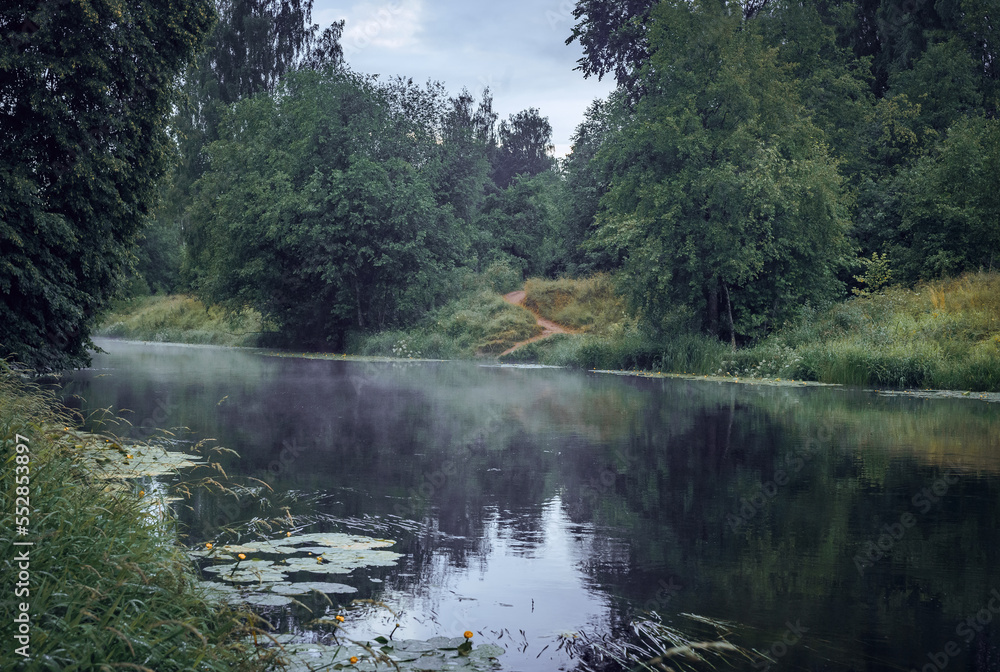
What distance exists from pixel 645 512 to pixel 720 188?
2080 cm

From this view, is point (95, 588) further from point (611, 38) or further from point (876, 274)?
point (611, 38)

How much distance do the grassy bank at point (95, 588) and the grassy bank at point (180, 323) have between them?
42237mm

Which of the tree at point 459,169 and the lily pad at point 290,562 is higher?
the tree at point 459,169

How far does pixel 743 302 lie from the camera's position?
99.5ft

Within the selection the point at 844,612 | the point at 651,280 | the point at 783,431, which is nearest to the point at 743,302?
the point at 651,280

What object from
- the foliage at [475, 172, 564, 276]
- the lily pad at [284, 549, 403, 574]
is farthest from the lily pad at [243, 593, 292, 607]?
the foliage at [475, 172, 564, 276]

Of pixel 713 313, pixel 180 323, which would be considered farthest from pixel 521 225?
pixel 713 313

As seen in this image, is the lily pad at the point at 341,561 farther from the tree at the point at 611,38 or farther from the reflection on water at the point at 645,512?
the tree at the point at 611,38

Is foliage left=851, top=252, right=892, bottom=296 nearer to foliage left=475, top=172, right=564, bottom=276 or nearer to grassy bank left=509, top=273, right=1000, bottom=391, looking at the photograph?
grassy bank left=509, top=273, right=1000, bottom=391

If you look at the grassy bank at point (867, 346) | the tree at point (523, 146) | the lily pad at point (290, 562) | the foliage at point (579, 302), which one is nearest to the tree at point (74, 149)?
the lily pad at point (290, 562)

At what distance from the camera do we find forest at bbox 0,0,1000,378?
1739cm

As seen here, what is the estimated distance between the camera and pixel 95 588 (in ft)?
14.2

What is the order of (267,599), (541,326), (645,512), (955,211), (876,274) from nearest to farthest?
(267,599) → (645,512) → (955,211) → (876,274) → (541,326)

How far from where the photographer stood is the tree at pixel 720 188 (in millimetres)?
28531
